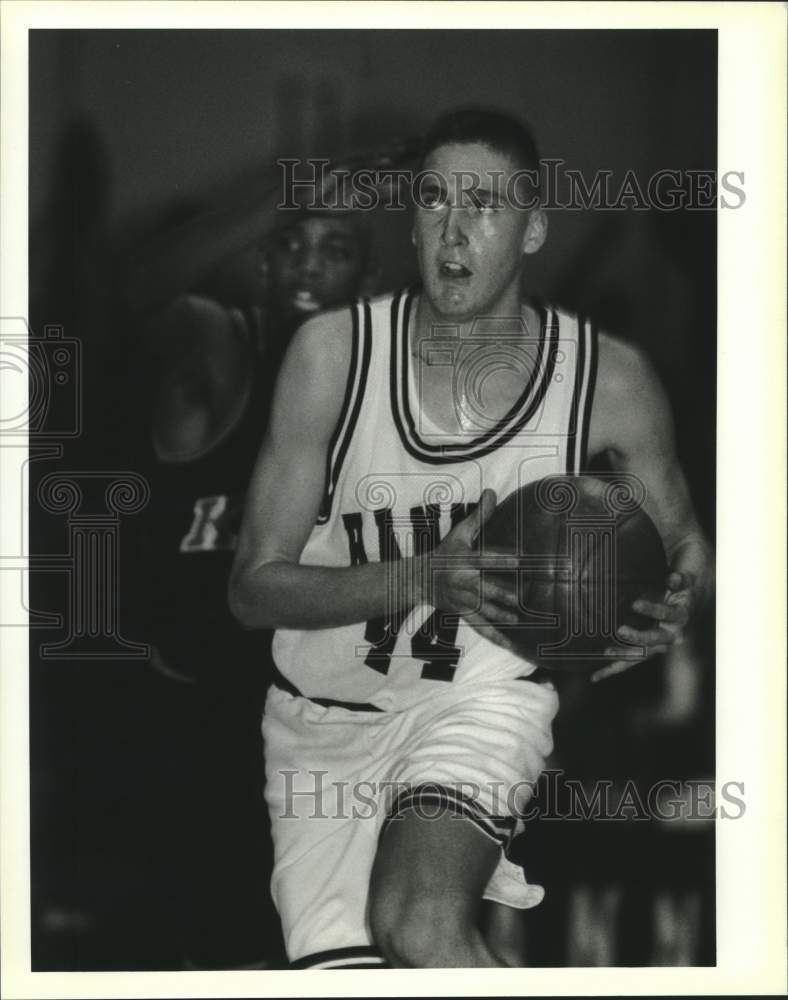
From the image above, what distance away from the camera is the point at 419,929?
7.47 feet

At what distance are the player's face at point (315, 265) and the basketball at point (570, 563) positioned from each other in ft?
1.57

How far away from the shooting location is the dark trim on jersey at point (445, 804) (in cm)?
229

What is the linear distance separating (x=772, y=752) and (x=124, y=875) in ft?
3.92

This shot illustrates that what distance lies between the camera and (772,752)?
2412 millimetres

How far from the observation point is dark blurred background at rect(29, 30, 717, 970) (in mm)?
2330

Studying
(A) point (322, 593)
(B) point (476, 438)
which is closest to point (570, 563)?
(B) point (476, 438)

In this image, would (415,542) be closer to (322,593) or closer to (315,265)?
(322,593)

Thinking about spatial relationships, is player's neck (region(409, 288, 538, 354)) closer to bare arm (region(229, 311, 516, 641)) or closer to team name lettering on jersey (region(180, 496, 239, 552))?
bare arm (region(229, 311, 516, 641))

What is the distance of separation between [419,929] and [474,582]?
606 mm

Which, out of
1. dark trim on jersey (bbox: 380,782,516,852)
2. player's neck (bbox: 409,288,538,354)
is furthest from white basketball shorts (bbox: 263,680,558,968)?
player's neck (bbox: 409,288,538,354)

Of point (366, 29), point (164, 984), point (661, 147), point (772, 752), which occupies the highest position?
point (366, 29)

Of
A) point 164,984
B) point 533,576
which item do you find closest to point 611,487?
point 533,576

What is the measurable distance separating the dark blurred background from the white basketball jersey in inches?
4.6

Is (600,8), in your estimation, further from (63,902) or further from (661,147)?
(63,902)
